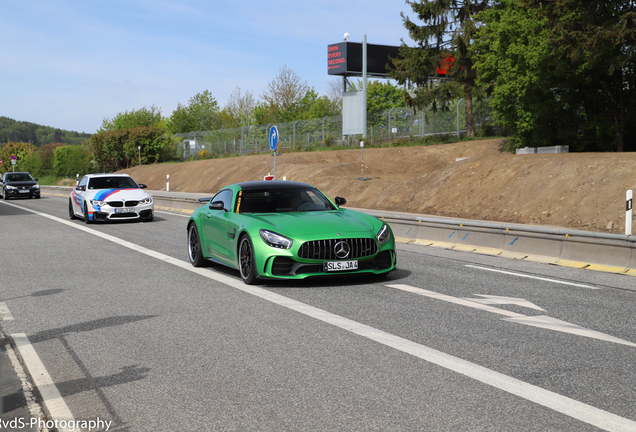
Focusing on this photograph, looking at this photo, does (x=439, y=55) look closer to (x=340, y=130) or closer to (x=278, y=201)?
Answer: (x=340, y=130)

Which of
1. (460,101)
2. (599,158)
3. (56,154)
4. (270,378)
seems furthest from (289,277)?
(56,154)

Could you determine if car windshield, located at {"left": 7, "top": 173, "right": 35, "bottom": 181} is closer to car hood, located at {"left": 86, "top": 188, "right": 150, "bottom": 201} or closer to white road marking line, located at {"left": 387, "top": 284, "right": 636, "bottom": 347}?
car hood, located at {"left": 86, "top": 188, "right": 150, "bottom": 201}

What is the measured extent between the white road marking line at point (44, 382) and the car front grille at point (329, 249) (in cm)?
347

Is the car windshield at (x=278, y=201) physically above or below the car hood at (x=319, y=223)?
above

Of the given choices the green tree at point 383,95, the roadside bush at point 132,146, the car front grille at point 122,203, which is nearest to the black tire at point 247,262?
the car front grille at point 122,203

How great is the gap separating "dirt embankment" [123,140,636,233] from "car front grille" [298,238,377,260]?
1153cm

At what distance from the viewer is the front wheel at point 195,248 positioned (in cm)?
1080

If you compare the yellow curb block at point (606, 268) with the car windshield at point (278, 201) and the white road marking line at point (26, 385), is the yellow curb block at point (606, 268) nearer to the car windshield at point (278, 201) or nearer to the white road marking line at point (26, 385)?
the car windshield at point (278, 201)

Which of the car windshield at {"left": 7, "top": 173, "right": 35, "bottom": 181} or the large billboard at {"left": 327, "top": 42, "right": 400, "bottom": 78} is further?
the large billboard at {"left": 327, "top": 42, "right": 400, "bottom": 78}

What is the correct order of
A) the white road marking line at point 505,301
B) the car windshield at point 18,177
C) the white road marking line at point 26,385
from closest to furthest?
the white road marking line at point 26,385 < the white road marking line at point 505,301 < the car windshield at point 18,177

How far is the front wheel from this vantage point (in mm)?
10797

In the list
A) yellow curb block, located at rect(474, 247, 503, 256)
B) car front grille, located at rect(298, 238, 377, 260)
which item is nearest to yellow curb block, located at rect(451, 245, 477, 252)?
yellow curb block, located at rect(474, 247, 503, 256)

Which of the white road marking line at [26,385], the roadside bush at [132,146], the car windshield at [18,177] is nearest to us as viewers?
the white road marking line at [26,385]

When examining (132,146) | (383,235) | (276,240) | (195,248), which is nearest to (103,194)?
(195,248)
